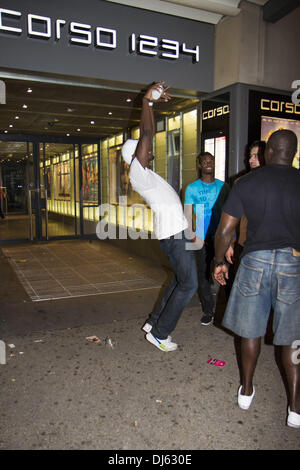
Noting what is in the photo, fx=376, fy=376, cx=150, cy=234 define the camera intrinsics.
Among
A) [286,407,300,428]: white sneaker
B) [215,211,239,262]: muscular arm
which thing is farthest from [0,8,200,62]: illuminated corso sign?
[286,407,300,428]: white sneaker

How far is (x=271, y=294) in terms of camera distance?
253cm

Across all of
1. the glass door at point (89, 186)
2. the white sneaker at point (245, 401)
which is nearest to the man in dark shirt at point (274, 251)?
the white sneaker at point (245, 401)

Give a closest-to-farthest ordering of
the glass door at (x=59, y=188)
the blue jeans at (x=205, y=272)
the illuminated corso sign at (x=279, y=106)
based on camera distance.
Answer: the blue jeans at (x=205, y=272) < the illuminated corso sign at (x=279, y=106) < the glass door at (x=59, y=188)

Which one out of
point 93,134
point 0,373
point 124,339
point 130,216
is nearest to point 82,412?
point 0,373

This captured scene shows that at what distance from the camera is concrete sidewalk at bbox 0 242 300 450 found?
2.43 metres

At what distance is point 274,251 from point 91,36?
13.8ft

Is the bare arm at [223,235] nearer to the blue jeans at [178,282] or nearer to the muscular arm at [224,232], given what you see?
the muscular arm at [224,232]

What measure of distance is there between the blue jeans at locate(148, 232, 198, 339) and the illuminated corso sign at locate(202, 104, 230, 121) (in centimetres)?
304

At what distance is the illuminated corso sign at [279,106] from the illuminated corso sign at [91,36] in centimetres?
124

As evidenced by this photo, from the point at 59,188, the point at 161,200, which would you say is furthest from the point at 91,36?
the point at 59,188

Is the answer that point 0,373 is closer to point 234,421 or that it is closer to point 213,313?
point 234,421

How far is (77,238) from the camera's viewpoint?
11.9 meters

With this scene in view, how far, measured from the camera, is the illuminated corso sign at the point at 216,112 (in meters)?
5.73

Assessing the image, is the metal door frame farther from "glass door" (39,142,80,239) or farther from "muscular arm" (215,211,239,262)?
"muscular arm" (215,211,239,262)
